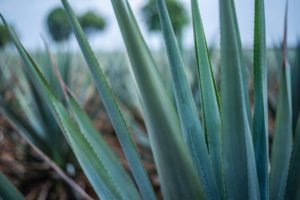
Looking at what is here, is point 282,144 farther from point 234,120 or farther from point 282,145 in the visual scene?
point 234,120

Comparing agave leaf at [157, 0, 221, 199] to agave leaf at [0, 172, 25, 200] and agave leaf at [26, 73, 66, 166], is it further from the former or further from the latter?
agave leaf at [26, 73, 66, 166]

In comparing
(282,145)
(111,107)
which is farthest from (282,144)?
(111,107)

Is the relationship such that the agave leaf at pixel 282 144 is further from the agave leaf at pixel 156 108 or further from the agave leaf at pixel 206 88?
the agave leaf at pixel 156 108

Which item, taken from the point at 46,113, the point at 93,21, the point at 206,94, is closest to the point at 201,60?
the point at 206,94

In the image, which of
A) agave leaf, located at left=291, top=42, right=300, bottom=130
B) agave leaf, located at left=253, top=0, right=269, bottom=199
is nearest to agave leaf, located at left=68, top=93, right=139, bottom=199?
agave leaf, located at left=253, top=0, right=269, bottom=199

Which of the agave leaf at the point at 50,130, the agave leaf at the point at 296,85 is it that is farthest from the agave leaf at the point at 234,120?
→ the agave leaf at the point at 50,130

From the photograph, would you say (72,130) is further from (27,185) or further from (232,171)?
(27,185)
